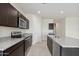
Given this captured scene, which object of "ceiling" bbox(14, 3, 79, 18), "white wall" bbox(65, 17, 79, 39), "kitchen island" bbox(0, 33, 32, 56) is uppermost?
"ceiling" bbox(14, 3, 79, 18)

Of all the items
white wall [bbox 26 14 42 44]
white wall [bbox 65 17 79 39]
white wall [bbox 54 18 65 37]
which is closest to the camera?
white wall [bbox 26 14 42 44]

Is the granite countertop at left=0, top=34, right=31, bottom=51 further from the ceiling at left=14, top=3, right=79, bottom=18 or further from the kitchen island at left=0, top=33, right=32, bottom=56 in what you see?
the ceiling at left=14, top=3, right=79, bottom=18

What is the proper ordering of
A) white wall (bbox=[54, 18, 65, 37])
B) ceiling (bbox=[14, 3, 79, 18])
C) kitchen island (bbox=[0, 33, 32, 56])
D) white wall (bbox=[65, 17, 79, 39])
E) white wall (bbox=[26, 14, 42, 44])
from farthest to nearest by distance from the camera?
white wall (bbox=[54, 18, 65, 37]) → white wall (bbox=[65, 17, 79, 39]) → white wall (bbox=[26, 14, 42, 44]) → ceiling (bbox=[14, 3, 79, 18]) → kitchen island (bbox=[0, 33, 32, 56])

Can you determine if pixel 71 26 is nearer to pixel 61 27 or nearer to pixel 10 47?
pixel 61 27

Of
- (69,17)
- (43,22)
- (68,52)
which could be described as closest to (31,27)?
(43,22)

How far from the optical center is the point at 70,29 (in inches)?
364

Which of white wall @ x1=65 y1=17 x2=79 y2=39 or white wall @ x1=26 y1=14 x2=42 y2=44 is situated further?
white wall @ x1=65 y1=17 x2=79 y2=39

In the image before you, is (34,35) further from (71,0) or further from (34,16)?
(71,0)

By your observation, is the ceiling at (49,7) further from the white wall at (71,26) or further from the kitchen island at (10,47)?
the kitchen island at (10,47)

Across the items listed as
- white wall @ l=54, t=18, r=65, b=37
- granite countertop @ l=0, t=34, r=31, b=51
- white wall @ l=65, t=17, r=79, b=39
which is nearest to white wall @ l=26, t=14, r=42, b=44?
white wall @ l=54, t=18, r=65, b=37

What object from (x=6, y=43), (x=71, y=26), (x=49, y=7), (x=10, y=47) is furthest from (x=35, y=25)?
(x=10, y=47)

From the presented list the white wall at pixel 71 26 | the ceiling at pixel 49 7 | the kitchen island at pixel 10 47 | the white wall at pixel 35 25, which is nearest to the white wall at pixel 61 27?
the white wall at pixel 71 26

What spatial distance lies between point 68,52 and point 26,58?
64.2 inches

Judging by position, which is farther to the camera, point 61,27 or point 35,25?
point 61,27
